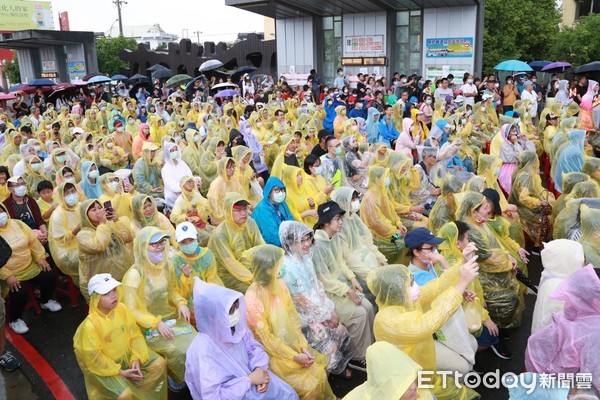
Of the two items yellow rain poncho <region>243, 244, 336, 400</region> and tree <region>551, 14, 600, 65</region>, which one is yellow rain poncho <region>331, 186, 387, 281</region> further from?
tree <region>551, 14, 600, 65</region>

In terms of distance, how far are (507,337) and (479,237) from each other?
1.00 meters

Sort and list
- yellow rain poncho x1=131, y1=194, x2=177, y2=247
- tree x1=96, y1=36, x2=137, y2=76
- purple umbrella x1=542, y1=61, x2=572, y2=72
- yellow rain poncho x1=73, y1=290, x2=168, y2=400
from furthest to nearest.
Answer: tree x1=96, y1=36, x2=137, y2=76 → purple umbrella x1=542, y1=61, x2=572, y2=72 → yellow rain poncho x1=131, y1=194, x2=177, y2=247 → yellow rain poncho x1=73, y1=290, x2=168, y2=400

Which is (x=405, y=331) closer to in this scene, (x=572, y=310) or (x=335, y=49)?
(x=572, y=310)

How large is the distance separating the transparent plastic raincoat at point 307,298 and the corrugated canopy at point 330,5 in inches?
609

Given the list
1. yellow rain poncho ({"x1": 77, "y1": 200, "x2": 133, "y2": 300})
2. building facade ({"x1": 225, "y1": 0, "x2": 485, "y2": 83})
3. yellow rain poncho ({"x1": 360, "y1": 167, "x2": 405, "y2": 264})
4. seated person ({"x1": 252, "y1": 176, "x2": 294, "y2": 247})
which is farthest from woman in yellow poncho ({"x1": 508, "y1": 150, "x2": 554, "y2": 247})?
building facade ({"x1": 225, "y1": 0, "x2": 485, "y2": 83})

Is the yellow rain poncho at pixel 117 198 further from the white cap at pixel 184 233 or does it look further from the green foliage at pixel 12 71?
the green foliage at pixel 12 71

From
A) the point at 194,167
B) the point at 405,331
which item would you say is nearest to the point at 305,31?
the point at 194,167

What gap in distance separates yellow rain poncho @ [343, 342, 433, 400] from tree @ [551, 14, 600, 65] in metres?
23.0

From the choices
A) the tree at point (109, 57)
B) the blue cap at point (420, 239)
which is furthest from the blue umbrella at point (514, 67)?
the tree at point (109, 57)

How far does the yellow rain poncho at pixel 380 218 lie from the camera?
5594 mm

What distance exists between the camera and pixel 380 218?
220 inches

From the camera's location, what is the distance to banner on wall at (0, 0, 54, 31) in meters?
44.2

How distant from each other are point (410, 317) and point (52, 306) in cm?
423

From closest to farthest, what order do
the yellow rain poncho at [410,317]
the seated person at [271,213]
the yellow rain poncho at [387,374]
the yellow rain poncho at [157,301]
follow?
the yellow rain poncho at [387,374] < the yellow rain poncho at [410,317] < the yellow rain poncho at [157,301] < the seated person at [271,213]
